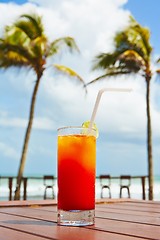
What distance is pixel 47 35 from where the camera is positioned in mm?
13594

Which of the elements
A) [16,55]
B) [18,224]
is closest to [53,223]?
[18,224]

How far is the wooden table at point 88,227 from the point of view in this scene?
3.50 feet

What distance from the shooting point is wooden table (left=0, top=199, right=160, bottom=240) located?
1067 mm

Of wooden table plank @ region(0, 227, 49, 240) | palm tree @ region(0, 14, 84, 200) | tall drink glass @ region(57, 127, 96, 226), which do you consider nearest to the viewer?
wooden table plank @ region(0, 227, 49, 240)

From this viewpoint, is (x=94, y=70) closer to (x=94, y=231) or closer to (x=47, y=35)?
(x=47, y=35)

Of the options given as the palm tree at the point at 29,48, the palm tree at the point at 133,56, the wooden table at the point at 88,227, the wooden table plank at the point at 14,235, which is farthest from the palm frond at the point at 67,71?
the wooden table plank at the point at 14,235

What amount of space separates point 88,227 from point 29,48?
40.2 feet

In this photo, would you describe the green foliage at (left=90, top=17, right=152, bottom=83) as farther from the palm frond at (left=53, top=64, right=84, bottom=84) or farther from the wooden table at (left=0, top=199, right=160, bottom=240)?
the wooden table at (left=0, top=199, right=160, bottom=240)

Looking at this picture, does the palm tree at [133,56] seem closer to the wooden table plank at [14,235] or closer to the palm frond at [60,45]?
the palm frond at [60,45]

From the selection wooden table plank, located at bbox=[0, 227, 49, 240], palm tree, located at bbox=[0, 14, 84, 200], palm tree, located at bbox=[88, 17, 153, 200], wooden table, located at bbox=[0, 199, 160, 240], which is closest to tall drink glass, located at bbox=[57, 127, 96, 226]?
wooden table, located at bbox=[0, 199, 160, 240]

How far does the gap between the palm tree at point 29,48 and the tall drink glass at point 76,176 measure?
1176 cm

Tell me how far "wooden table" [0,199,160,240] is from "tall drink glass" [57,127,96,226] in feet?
0.15

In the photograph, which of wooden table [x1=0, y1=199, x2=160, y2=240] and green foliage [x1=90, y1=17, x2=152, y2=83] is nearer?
wooden table [x1=0, y1=199, x2=160, y2=240]

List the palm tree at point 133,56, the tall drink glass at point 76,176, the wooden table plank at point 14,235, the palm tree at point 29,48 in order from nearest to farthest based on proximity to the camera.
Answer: the wooden table plank at point 14,235, the tall drink glass at point 76,176, the palm tree at point 29,48, the palm tree at point 133,56
